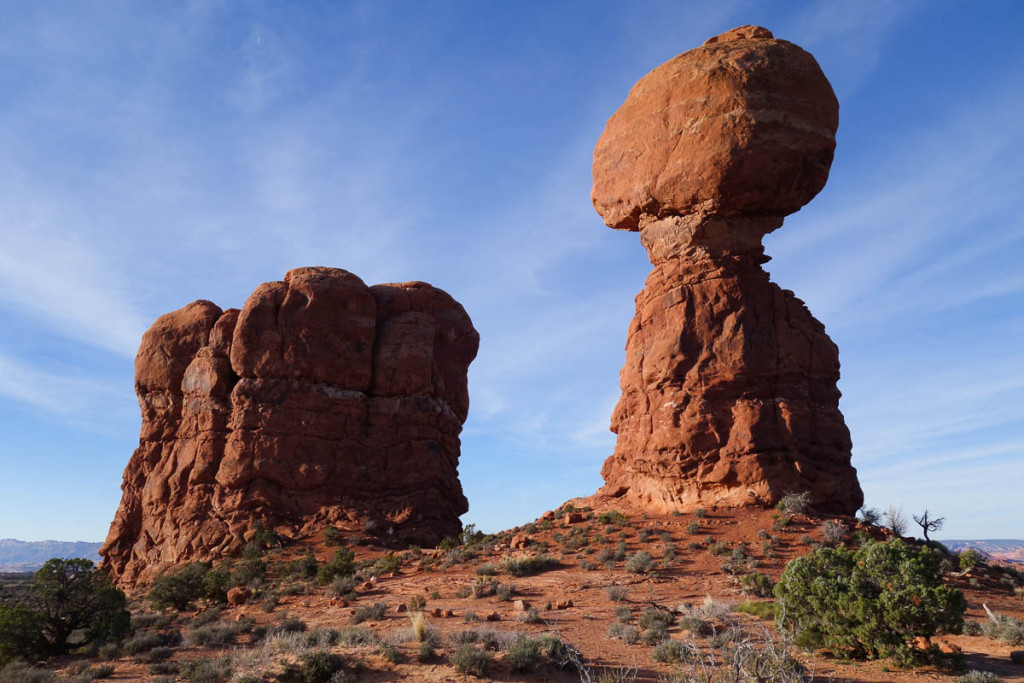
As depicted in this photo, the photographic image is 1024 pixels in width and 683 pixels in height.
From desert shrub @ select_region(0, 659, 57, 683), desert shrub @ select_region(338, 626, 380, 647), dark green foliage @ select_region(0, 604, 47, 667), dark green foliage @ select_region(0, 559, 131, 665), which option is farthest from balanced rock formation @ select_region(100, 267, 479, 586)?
desert shrub @ select_region(338, 626, 380, 647)

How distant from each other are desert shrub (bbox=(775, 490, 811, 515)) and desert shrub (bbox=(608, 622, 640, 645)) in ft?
28.9

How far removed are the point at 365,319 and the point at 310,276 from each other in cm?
328

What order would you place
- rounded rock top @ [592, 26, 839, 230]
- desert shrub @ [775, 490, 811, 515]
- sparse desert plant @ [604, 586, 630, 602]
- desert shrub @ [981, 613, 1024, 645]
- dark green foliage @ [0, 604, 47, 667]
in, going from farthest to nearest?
rounded rock top @ [592, 26, 839, 230], desert shrub @ [775, 490, 811, 515], sparse desert plant @ [604, 586, 630, 602], dark green foliage @ [0, 604, 47, 667], desert shrub @ [981, 613, 1024, 645]

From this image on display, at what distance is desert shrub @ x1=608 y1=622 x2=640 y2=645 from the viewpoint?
41.5 ft

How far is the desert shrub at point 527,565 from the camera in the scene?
770 inches

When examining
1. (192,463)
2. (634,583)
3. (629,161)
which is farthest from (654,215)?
(192,463)

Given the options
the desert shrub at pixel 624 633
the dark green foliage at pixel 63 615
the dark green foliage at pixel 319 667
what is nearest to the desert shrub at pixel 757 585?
the desert shrub at pixel 624 633

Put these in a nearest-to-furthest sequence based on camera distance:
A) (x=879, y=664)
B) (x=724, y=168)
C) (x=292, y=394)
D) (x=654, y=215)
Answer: (x=879, y=664) < (x=724, y=168) < (x=654, y=215) < (x=292, y=394)

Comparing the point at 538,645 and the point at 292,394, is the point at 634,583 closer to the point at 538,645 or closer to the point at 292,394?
the point at 538,645

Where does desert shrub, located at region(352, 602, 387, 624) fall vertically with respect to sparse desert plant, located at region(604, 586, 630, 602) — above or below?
below

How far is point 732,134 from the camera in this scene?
22.6 meters

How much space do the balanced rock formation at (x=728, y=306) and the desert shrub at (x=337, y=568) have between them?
9.77 meters

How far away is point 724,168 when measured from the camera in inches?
891

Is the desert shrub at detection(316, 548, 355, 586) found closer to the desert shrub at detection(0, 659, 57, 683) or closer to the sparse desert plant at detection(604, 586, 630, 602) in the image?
the desert shrub at detection(0, 659, 57, 683)
